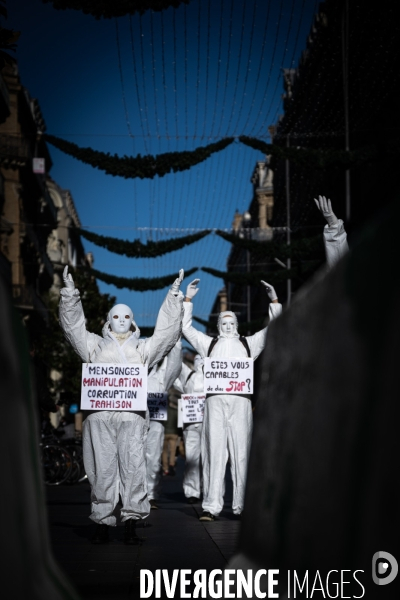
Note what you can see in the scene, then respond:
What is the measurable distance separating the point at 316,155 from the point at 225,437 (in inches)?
447

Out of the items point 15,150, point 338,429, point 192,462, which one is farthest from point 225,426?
point 15,150

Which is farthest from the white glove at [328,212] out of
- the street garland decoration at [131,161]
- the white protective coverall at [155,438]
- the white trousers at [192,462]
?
the street garland decoration at [131,161]

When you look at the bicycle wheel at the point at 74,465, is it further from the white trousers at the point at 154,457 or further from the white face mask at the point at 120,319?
the white face mask at the point at 120,319

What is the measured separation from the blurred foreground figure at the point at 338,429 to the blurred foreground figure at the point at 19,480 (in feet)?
2.32

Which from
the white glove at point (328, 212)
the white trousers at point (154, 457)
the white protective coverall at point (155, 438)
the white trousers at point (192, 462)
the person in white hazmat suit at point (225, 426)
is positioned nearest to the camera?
the white glove at point (328, 212)

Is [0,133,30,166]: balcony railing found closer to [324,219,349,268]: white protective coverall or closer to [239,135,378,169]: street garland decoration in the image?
[239,135,378,169]: street garland decoration

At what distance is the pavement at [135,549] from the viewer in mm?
6336

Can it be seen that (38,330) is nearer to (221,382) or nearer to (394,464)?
(221,382)

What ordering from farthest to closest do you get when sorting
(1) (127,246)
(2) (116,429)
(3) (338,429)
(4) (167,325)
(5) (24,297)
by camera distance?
(5) (24,297), (1) (127,246), (4) (167,325), (2) (116,429), (3) (338,429)

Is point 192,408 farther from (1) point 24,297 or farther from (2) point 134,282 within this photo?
(1) point 24,297

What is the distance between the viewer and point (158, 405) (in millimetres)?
15398

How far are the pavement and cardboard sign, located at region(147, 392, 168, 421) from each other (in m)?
1.91

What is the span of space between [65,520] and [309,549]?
905cm

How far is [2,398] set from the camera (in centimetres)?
271
